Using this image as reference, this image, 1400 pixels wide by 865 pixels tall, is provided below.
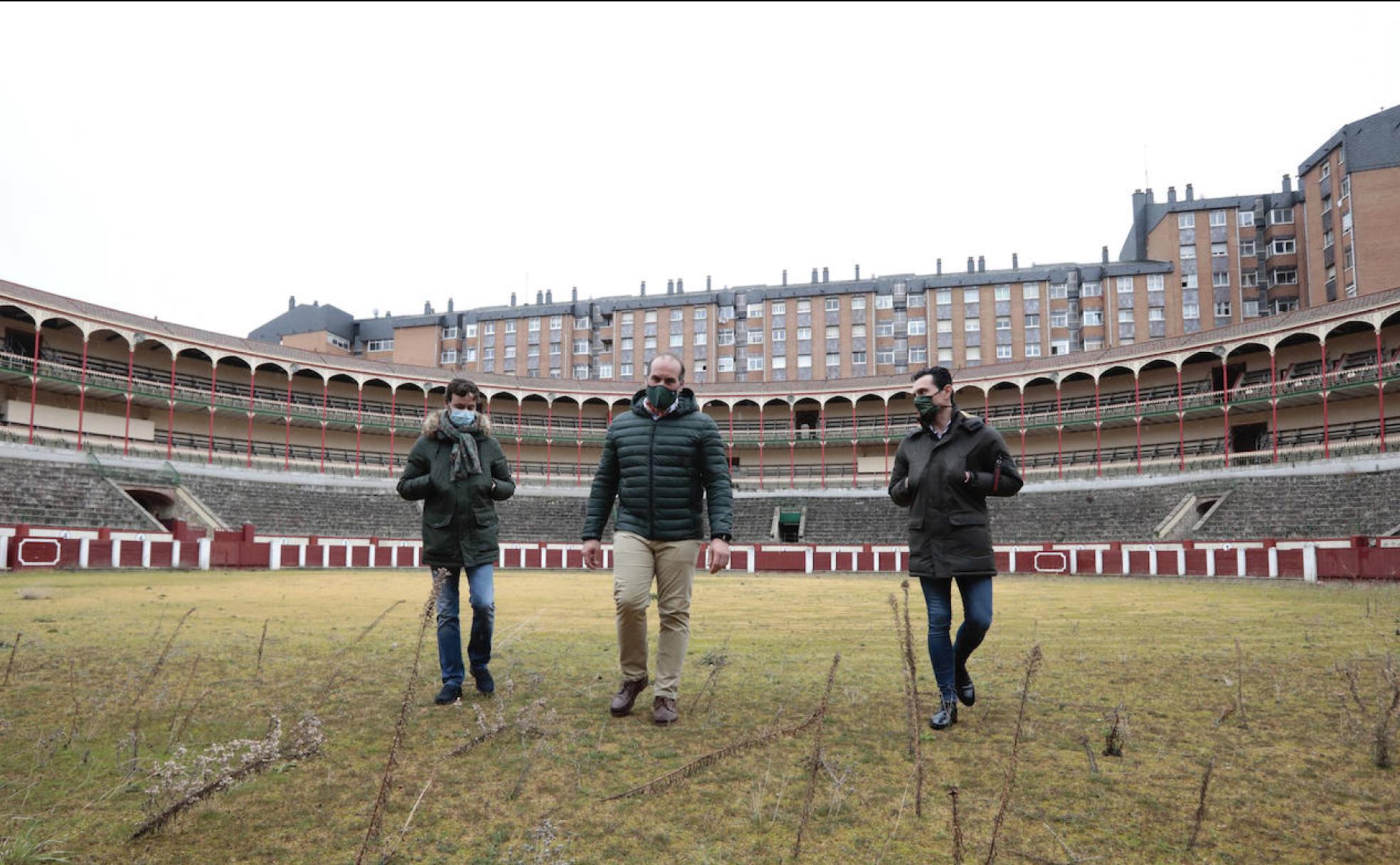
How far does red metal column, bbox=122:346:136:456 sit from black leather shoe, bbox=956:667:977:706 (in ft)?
122

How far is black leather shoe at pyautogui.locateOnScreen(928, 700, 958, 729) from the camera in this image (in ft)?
14.3

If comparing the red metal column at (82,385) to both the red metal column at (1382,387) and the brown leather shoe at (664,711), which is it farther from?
the red metal column at (1382,387)

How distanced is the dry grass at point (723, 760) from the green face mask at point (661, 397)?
177cm

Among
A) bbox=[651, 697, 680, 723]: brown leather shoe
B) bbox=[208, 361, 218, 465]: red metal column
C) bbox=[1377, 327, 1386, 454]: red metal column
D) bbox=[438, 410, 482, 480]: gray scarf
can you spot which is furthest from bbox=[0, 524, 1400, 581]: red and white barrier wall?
bbox=[208, 361, 218, 465]: red metal column

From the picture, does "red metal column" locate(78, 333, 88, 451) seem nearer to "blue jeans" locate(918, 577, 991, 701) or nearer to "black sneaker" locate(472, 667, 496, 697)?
"black sneaker" locate(472, 667, 496, 697)

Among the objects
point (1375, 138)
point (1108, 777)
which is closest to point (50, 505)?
point (1108, 777)

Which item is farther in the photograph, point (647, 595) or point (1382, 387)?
point (1382, 387)

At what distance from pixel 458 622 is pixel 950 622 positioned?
2.91m

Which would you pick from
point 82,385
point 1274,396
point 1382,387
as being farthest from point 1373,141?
point 82,385

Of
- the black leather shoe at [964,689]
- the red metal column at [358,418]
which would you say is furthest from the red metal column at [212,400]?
the black leather shoe at [964,689]

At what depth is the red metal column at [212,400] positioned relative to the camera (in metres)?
36.9

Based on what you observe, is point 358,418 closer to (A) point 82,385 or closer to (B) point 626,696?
(A) point 82,385

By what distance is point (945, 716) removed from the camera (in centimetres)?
438

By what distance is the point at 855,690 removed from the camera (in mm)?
5352
